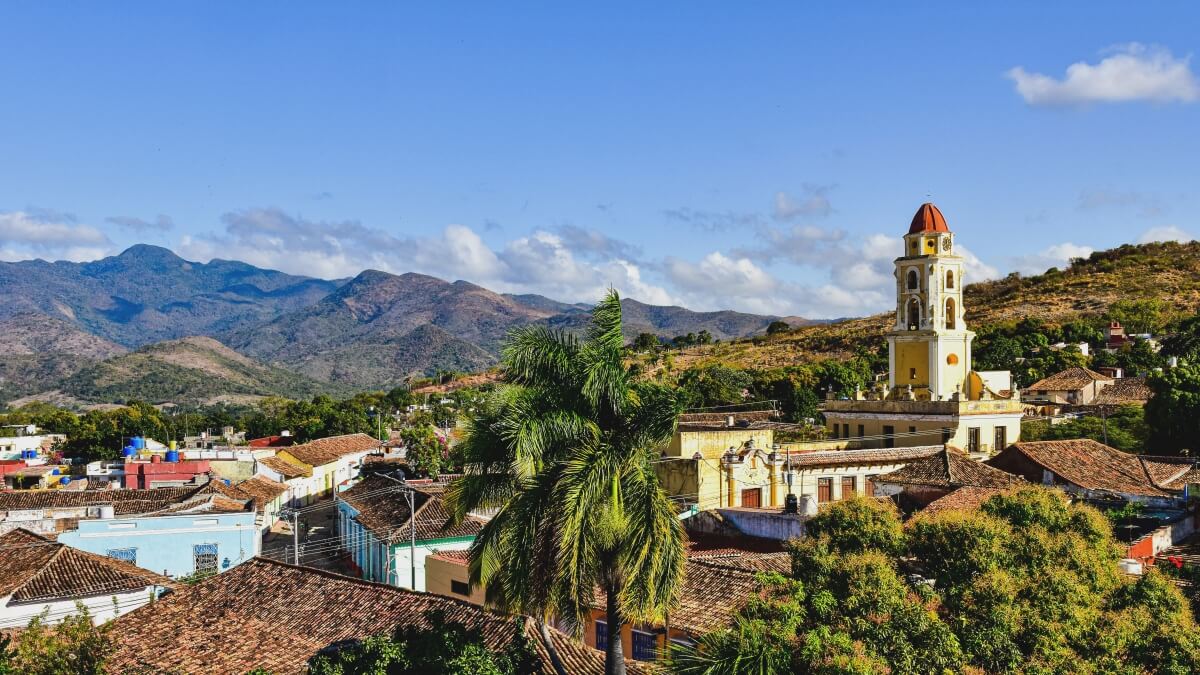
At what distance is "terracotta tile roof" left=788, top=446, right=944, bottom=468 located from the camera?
26.6 metres

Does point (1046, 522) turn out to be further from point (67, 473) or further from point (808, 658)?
point (67, 473)

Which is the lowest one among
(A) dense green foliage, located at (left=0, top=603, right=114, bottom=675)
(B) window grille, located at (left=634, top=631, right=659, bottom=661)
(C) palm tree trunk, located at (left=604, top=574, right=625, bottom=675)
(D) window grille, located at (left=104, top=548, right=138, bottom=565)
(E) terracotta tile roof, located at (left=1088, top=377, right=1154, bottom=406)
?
(D) window grille, located at (left=104, top=548, right=138, bottom=565)

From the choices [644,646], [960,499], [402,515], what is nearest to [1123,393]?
[960,499]

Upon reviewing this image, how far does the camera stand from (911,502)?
22172 millimetres

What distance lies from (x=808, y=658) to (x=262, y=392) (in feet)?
631

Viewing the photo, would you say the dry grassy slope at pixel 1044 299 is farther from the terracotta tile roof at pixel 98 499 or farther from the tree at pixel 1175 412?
the terracotta tile roof at pixel 98 499

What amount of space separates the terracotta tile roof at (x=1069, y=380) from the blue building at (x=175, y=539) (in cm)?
4322

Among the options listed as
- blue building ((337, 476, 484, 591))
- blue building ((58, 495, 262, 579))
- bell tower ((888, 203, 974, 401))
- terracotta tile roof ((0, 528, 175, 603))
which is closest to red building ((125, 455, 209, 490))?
blue building ((337, 476, 484, 591))

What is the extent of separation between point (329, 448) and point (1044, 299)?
69794mm

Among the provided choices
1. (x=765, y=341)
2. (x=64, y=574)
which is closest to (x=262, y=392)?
(x=765, y=341)

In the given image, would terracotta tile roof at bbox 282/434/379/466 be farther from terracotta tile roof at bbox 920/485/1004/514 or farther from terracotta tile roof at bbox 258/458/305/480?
terracotta tile roof at bbox 920/485/1004/514

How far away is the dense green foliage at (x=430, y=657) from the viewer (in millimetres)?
12047

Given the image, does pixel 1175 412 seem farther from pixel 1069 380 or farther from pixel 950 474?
pixel 1069 380

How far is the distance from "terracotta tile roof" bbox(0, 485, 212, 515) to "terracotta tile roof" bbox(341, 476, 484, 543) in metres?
6.35
